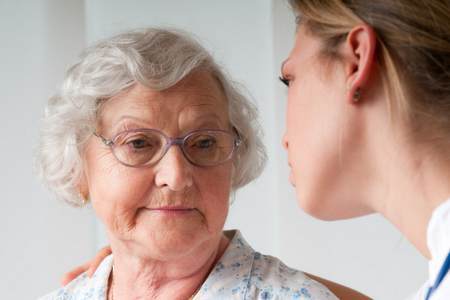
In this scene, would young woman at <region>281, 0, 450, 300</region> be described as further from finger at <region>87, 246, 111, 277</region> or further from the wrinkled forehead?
finger at <region>87, 246, 111, 277</region>

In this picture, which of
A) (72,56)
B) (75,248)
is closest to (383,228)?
(75,248)

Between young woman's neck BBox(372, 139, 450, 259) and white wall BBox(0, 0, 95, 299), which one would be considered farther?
white wall BBox(0, 0, 95, 299)

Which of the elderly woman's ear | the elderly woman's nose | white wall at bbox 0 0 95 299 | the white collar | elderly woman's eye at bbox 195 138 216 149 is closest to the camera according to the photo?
the white collar

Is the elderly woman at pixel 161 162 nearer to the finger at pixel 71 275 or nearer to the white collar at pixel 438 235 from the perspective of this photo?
the finger at pixel 71 275

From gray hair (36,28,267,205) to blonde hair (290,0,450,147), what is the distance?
76 centimetres

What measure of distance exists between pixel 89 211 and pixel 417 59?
219 centimetres

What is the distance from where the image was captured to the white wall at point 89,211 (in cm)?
288

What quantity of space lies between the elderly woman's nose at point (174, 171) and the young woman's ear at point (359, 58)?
66 centimetres

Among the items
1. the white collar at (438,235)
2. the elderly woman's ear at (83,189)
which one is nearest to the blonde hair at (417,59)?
the white collar at (438,235)

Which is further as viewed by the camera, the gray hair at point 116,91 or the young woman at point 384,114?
the gray hair at point 116,91

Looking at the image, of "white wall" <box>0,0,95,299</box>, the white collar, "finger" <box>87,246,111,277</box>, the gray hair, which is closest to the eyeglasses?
the gray hair

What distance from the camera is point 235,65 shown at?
10.00 feet

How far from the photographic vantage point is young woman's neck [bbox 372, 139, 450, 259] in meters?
1.13

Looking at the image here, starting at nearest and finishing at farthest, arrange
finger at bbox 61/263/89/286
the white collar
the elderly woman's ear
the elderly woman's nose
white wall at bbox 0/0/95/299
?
the white collar, the elderly woman's nose, the elderly woman's ear, finger at bbox 61/263/89/286, white wall at bbox 0/0/95/299
